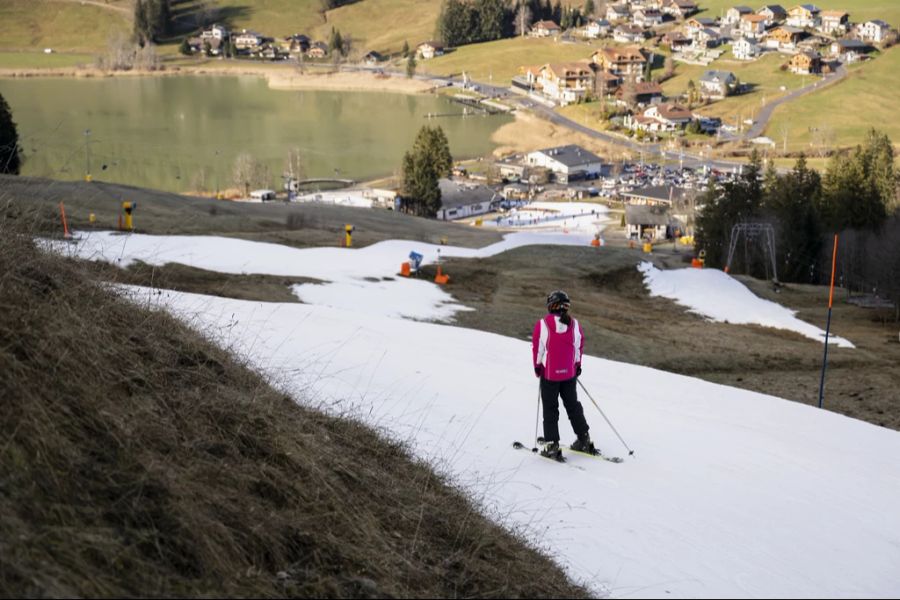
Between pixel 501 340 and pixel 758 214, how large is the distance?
130 feet

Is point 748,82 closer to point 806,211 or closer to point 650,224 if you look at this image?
point 650,224

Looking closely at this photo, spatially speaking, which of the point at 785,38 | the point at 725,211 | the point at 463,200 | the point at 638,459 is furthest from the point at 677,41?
the point at 638,459

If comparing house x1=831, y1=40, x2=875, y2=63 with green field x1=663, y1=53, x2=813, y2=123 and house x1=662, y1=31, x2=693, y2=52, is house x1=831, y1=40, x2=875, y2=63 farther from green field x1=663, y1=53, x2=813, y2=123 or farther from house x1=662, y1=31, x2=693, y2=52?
house x1=662, y1=31, x2=693, y2=52

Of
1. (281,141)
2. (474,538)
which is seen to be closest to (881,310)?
(474,538)

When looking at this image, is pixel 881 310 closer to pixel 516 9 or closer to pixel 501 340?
pixel 501 340

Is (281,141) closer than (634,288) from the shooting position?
No

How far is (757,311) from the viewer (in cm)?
2917

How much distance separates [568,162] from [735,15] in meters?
98.9

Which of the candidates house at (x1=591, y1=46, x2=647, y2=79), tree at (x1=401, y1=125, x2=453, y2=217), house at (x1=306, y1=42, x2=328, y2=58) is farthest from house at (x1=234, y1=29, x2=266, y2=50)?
tree at (x1=401, y1=125, x2=453, y2=217)

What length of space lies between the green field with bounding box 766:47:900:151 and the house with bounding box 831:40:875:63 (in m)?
10.7

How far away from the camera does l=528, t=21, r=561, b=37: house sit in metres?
190

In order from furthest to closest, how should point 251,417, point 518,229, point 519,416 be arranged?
1. point 518,229
2. point 519,416
3. point 251,417

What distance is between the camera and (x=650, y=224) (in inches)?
2943

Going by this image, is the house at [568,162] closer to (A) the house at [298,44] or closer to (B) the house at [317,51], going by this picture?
(B) the house at [317,51]
